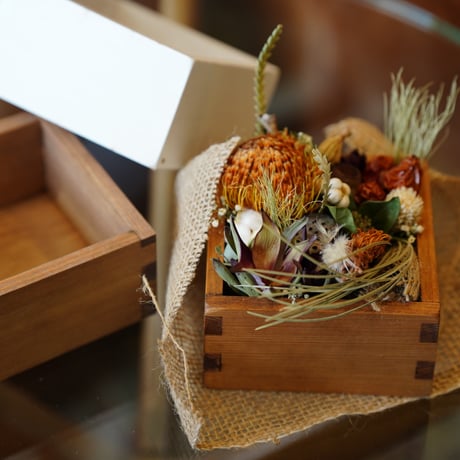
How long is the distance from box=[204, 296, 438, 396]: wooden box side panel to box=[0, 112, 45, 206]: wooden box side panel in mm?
336

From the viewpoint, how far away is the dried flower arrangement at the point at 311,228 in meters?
0.68

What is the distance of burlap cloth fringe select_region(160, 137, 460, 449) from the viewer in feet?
2.39

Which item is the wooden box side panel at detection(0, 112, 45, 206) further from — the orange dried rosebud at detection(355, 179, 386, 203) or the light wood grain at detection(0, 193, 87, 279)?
the orange dried rosebud at detection(355, 179, 386, 203)

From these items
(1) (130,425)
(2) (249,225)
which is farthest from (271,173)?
(1) (130,425)

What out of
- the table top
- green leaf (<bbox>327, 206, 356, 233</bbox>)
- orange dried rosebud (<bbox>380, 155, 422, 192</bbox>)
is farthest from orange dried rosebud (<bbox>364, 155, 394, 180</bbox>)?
the table top

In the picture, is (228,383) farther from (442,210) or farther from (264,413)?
(442,210)

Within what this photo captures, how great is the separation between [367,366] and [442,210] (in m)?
0.28

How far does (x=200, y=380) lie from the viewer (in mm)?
775

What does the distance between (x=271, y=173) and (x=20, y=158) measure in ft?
1.10

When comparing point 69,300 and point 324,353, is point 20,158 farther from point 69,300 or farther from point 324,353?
point 324,353

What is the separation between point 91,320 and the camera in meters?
0.78

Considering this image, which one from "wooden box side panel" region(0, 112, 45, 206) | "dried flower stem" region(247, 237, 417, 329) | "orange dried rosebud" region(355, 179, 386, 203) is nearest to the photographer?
"dried flower stem" region(247, 237, 417, 329)

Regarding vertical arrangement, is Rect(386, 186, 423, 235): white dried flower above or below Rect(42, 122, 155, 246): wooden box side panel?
above

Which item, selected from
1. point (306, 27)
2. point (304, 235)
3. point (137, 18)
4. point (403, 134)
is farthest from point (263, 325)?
point (306, 27)
